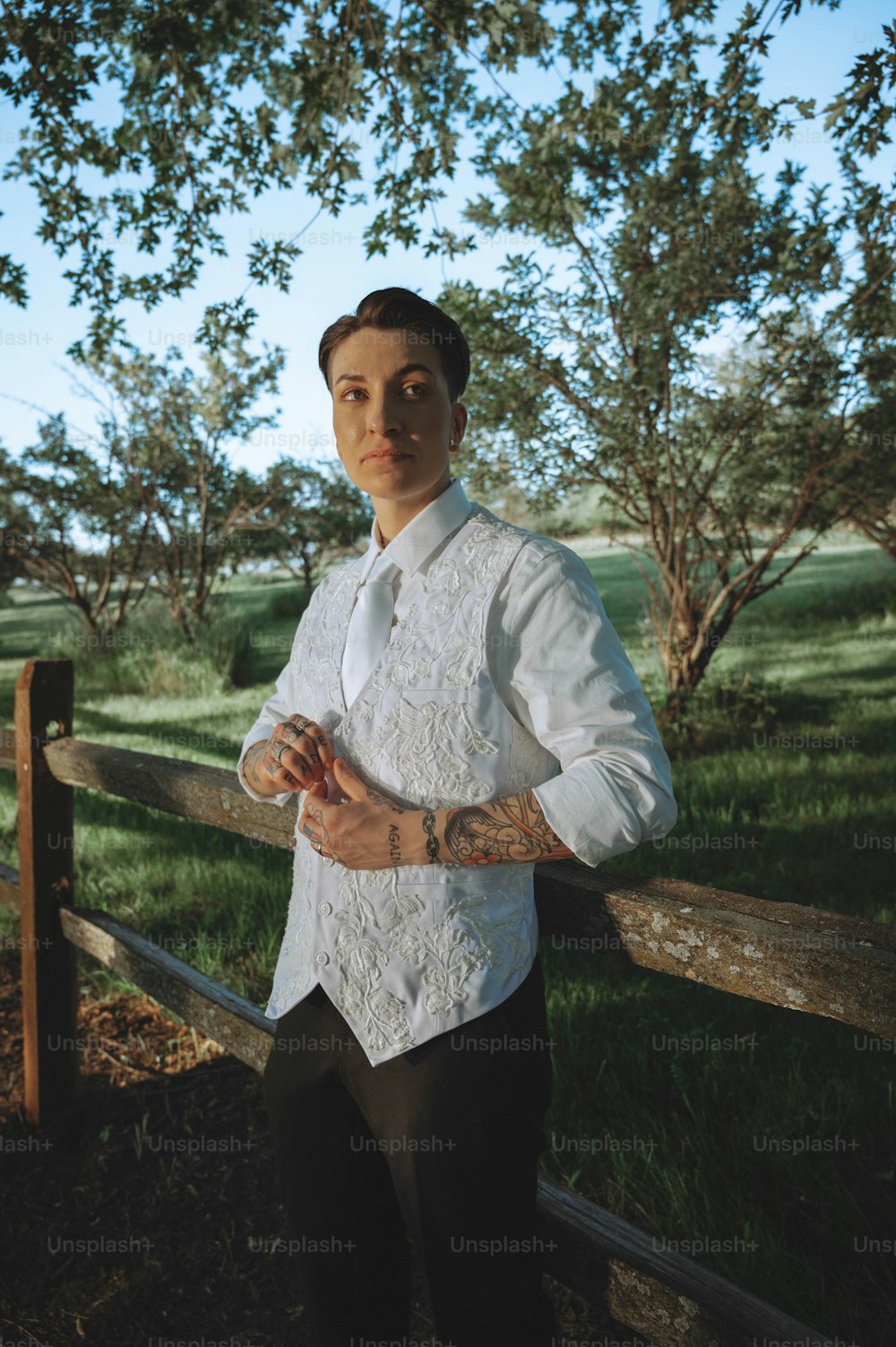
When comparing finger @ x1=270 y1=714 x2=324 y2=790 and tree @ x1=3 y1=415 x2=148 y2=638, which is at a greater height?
tree @ x1=3 y1=415 x2=148 y2=638

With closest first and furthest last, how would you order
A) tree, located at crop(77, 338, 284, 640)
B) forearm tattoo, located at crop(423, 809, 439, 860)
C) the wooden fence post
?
forearm tattoo, located at crop(423, 809, 439, 860), the wooden fence post, tree, located at crop(77, 338, 284, 640)

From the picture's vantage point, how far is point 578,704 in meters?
1.47

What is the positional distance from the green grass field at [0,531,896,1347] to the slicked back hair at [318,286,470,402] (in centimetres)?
245

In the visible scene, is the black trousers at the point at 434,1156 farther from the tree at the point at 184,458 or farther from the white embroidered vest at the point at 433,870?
the tree at the point at 184,458

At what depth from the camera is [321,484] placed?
1594 cm

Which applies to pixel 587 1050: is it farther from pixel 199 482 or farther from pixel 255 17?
pixel 199 482

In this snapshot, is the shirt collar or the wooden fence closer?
the wooden fence

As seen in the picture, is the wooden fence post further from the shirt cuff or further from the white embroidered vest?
the shirt cuff

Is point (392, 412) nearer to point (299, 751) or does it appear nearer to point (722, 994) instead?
point (299, 751)

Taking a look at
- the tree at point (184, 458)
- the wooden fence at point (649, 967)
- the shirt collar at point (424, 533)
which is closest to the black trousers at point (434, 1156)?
the wooden fence at point (649, 967)

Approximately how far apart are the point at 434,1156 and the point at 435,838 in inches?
22.2

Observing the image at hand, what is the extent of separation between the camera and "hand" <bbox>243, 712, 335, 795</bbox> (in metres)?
1.63

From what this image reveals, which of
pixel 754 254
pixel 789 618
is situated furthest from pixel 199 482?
pixel 789 618

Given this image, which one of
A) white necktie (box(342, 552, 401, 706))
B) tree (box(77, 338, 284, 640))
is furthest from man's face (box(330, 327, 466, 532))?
tree (box(77, 338, 284, 640))
